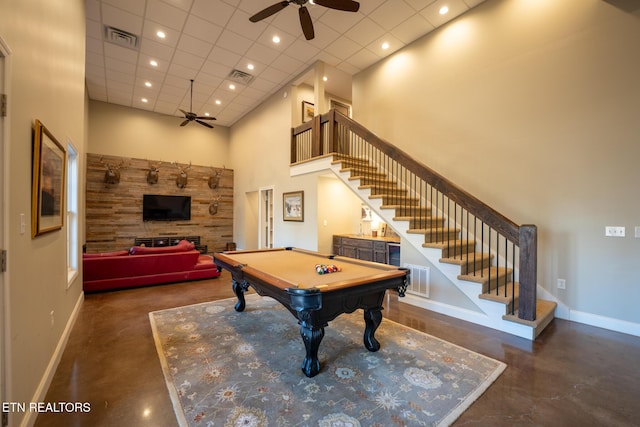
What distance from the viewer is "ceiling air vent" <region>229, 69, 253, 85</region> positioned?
645cm

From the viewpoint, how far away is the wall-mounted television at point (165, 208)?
27.9 feet

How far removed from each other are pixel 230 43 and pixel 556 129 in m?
5.55

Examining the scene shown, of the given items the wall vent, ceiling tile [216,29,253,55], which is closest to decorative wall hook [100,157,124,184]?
ceiling tile [216,29,253,55]

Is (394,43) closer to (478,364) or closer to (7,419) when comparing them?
(478,364)

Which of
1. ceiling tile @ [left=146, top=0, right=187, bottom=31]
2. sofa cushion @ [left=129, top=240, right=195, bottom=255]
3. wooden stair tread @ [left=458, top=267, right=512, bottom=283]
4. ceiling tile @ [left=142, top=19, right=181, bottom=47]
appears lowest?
wooden stair tread @ [left=458, top=267, right=512, bottom=283]

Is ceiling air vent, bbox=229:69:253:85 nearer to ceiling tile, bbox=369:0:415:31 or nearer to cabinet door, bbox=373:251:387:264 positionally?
ceiling tile, bbox=369:0:415:31

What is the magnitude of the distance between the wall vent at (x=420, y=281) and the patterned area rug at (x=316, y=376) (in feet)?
3.26

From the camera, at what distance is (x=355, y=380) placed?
2256 mm

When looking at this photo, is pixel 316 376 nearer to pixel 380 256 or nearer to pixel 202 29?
pixel 380 256

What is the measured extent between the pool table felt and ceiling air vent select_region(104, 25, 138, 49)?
456cm

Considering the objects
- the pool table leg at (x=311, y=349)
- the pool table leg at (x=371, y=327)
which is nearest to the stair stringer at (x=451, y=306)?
the pool table leg at (x=371, y=327)

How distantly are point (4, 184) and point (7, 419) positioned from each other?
4.08ft

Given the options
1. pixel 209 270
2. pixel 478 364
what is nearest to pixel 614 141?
pixel 478 364

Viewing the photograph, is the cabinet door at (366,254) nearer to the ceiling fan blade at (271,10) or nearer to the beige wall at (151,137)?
the ceiling fan blade at (271,10)
